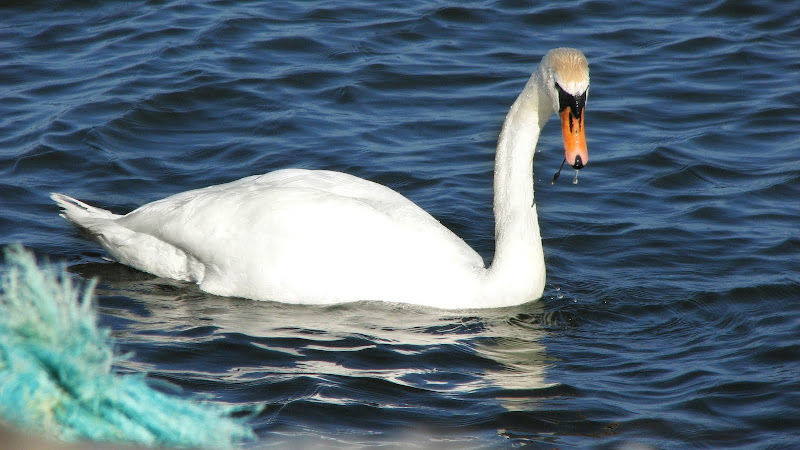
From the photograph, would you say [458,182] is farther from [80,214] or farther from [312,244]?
[80,214]

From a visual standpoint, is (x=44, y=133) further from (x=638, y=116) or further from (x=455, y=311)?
(x=638, y=116)

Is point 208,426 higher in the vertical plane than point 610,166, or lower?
higher

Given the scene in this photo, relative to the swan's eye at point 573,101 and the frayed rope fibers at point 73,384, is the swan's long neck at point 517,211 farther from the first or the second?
the frayed rope fibers at point 73,384

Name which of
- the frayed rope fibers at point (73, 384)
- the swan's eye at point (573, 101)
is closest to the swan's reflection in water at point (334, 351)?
the swan's eye at point (573, 101)

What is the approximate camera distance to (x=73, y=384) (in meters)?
1.55

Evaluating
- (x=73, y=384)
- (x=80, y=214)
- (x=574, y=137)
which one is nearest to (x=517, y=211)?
(x=574, y=137)

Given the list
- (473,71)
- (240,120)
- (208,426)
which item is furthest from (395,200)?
(208,426)

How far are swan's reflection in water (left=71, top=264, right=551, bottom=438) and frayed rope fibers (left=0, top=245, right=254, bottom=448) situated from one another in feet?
11.0

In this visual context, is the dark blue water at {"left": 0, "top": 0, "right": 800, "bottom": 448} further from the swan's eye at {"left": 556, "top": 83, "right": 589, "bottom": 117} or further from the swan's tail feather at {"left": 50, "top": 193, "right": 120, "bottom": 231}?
the swan's eye at {"left": 556, "top": 83, "right": 589, "bottom": 117}

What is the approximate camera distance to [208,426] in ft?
5.13

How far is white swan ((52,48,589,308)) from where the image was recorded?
6188 millimetres

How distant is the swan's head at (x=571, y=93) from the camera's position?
230 inches

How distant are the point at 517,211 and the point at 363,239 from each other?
96cm

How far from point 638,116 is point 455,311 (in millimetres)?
4248
